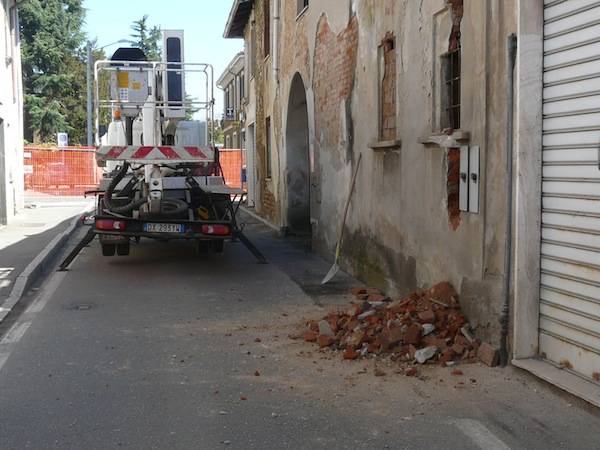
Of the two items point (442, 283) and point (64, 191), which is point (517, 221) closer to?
point (442, 283)

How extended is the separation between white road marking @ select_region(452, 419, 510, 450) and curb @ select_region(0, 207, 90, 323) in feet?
17.2

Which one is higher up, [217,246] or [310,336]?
[217,246]

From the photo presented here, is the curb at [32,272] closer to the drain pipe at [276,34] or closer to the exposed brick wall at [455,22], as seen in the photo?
the exposed brick wall at [455,22]

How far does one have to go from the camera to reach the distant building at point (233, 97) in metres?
32.7

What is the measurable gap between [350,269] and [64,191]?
1057 inches

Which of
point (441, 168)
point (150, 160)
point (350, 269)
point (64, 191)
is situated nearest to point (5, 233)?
point (150, 160)

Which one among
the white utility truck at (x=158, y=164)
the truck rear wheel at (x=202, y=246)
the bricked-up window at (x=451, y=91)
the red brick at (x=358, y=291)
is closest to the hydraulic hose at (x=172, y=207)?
the white utility truck at (x=158, y=164)

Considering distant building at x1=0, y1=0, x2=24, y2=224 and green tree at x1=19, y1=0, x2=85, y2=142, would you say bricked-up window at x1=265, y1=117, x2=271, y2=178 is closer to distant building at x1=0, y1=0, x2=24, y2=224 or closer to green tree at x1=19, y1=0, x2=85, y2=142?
Answer: distant building at x1=0, y1=0, x2=24, y2=224

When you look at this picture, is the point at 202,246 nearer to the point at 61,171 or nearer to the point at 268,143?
the point at 268,143

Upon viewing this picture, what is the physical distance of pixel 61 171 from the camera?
34.4 m

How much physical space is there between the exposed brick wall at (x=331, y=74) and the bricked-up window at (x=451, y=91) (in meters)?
3.02

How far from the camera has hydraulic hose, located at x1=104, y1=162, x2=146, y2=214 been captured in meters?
10.9

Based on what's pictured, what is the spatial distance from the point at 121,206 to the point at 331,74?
3.84m

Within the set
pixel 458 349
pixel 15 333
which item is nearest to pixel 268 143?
pixel 15 333
